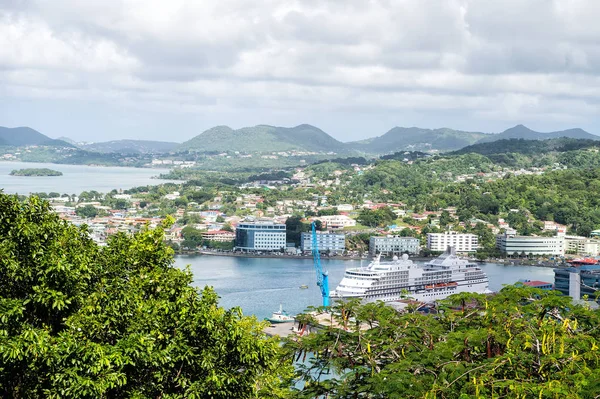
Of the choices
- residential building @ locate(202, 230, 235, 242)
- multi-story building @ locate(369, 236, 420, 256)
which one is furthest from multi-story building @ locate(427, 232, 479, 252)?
residential building @ locate(202, 230, 235, 242)

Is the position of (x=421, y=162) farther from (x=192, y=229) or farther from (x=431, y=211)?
(x=192, y=229)

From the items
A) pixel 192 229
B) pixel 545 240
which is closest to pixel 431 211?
pixel 545 240

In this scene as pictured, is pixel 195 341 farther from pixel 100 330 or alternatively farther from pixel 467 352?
pixel 467 352

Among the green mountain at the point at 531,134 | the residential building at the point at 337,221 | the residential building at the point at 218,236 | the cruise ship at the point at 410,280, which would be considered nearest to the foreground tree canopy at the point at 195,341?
the cruise ship at the point at 410,280

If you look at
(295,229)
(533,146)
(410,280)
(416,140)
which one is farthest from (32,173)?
(416,140)

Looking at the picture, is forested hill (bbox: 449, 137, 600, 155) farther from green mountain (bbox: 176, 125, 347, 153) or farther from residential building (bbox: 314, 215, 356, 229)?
green mountain (bbox: 176, 125, 347, 153)
